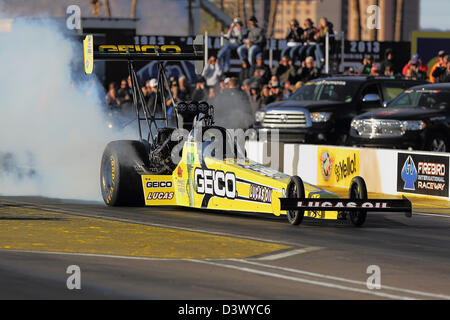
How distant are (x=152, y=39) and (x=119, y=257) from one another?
79.8 ft

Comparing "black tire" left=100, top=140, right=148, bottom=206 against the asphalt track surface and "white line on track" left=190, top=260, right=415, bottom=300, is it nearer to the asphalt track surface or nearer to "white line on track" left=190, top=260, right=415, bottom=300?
the asphalt track surface

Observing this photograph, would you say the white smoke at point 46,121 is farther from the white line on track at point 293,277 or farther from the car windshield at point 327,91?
the white line on track at point 293,277

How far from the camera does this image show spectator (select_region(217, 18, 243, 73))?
32.0 meters

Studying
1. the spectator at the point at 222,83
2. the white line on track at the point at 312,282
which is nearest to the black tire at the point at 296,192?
the white line on track at the point at 312,282

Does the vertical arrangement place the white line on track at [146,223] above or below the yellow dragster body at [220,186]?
below

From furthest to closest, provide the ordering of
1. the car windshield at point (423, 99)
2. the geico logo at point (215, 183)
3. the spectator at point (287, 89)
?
the spectator at point (287, 89), the car windshield at point (423, 99), the geico logo at point (215, 183)

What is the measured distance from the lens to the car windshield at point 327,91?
87.3 feet

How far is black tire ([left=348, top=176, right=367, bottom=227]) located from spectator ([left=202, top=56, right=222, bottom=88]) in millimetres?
16981

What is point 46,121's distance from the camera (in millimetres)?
23578

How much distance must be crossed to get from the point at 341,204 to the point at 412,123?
A: 32.8ft

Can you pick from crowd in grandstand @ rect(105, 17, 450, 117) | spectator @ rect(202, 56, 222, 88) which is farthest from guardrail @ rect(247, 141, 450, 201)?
spectator @ rect(202, 56, 222, 88)

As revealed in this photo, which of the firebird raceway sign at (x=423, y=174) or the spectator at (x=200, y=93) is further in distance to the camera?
the spectator at (x=200, y=93)

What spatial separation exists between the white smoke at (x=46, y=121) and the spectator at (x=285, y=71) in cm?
646

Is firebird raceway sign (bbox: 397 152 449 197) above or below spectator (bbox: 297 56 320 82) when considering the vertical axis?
below
